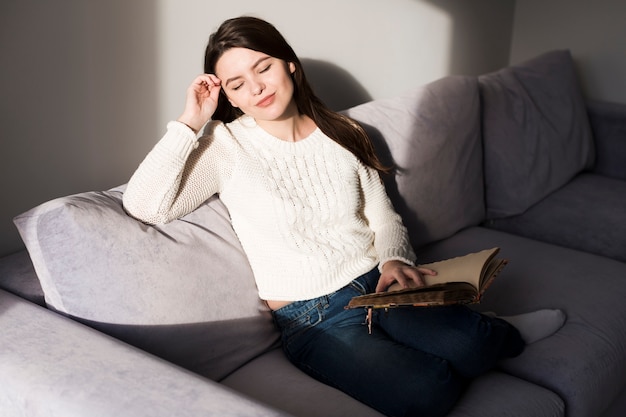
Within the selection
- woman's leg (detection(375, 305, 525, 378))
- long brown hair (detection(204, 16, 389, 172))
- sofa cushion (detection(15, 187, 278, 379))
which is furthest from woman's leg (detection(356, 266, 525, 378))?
long brown hair (detection(204, 16, 389, 172))

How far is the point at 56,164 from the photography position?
1629mm

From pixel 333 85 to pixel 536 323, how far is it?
1.01 meters

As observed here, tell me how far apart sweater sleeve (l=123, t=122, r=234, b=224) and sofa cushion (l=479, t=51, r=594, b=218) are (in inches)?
46.3

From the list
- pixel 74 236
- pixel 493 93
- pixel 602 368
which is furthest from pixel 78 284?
pixel 493 93

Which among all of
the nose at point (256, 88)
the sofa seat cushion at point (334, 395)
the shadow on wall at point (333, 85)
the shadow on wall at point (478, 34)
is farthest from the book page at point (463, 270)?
the shadow on wall at point (478, 34)

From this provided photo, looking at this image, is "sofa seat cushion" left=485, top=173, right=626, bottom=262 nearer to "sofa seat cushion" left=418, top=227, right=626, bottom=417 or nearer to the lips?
"sofa seat cushion" left=418, top=227, right=626, bottom=417

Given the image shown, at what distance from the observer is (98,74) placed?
1.67m

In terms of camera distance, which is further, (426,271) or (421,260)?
(421,260)

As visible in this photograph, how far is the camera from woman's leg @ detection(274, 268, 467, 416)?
1.43m

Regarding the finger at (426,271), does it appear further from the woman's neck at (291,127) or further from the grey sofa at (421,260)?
the woman's neck at (291,127)

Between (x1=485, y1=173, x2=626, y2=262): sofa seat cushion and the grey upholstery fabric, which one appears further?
(x1=485, y1=173, x2=626, y2=262): sofa seat cushion

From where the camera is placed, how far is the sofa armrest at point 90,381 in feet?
3.58

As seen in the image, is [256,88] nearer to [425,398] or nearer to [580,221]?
[425,398]

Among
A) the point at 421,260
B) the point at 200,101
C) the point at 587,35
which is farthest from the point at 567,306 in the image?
the point at 587,35
